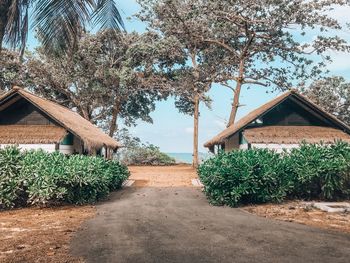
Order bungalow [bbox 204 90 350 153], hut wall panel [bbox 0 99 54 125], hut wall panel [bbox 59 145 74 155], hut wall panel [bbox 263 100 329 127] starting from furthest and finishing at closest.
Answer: hut wall panel [bbox 263 100 329 127], bungalow [bbox 204 90 350 153], hut wall panel [bbox 0 99 54 125], hut wall panel [bbox 59 145 74 155]

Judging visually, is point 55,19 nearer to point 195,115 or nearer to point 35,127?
point 35,127

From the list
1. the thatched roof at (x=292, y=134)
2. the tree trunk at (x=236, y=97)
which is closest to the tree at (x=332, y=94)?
the tree trunk at (x=236, y=97)

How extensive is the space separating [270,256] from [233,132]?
16.1 metres

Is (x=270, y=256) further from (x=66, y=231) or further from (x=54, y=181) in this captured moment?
(x=54, y=181)

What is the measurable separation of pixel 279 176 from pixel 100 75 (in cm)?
2522

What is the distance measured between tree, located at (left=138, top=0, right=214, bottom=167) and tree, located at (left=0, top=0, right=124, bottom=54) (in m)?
20.8

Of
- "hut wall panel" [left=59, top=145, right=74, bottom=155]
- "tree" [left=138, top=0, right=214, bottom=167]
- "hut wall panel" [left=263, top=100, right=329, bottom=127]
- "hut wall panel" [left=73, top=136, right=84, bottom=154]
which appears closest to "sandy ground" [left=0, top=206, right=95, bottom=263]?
"hut wall panel" [left=59, top=145, right=74, bottom=155]

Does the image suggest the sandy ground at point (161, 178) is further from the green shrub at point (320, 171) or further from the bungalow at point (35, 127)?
the green shrub at point (320, 171)

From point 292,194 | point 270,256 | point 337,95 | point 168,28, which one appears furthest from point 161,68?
point 270,256

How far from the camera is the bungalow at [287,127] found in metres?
22.2

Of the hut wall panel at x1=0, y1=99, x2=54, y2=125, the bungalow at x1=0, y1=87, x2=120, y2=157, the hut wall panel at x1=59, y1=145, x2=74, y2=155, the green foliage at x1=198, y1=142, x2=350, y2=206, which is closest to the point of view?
the green foliage at x1=198, y1=142, x2=350, y2=206

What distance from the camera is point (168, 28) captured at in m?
31.9

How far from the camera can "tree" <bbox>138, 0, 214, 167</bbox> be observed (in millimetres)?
30266

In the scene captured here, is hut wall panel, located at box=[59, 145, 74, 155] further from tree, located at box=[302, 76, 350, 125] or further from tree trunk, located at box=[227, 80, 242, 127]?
tree, located at box=[302, 76, 350, 125]
